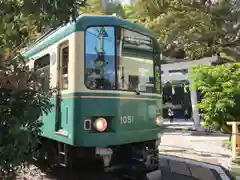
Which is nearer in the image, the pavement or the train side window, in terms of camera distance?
the train side window

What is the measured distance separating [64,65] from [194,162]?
4.21 m

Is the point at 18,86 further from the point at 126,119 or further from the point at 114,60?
the point at 126,119

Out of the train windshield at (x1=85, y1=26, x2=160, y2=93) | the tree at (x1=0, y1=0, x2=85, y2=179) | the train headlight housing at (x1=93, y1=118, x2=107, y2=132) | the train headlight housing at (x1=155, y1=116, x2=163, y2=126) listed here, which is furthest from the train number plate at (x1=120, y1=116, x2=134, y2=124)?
the tree at (x1=0, y1=0, x2=85, y2=179)

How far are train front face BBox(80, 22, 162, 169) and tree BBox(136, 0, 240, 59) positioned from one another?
8.66 metres

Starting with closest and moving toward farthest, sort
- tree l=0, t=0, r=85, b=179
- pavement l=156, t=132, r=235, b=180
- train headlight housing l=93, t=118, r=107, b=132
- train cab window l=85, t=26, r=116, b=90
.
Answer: tree l=0, t=0, r=85, b=179 → train headlight housing l=93, t=118, r=107, b=132 → train cab window l=85, t=26, r=116, b=90 → pavement l=156, t=132, r=235, b=180

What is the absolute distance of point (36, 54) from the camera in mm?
7262

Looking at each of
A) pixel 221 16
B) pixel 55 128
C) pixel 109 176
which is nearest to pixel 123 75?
pixel 55 128

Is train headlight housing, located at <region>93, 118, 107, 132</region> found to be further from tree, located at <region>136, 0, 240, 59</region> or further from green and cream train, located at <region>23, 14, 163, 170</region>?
tree, located at <region>136, 0, 240, 59</region>

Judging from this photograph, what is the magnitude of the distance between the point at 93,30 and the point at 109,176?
285cm

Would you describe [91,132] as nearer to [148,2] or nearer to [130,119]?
[130,119]

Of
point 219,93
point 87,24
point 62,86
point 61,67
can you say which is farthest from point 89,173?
point 219,93

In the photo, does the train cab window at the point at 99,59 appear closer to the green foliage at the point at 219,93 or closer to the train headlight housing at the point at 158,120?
the train headlight housing at the point at 158,120

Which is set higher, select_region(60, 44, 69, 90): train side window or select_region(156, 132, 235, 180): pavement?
select_region(60, 44, 69, 90): train side window

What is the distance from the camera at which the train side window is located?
5.73 meters
